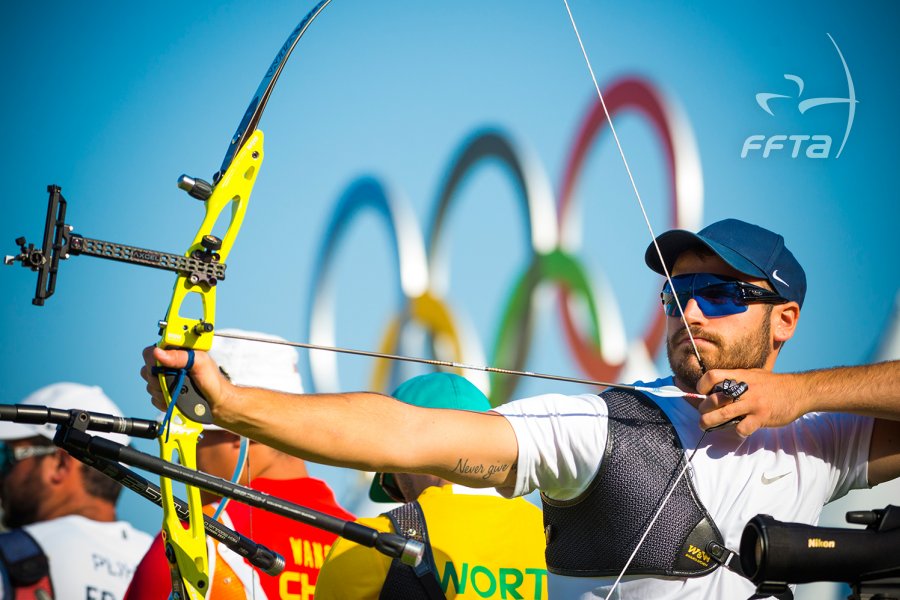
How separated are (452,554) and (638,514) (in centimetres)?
43

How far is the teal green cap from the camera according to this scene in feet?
7.77

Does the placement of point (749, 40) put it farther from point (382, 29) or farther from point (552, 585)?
point (552, 585)

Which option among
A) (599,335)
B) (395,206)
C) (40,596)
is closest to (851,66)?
(599,335)

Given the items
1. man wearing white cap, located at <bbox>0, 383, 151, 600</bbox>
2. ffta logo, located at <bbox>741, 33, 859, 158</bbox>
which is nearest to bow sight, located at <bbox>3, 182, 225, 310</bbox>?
man wearing white cap, located at <bbox>0, 383, 151, 600</bbox>

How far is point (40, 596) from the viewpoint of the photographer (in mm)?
3271

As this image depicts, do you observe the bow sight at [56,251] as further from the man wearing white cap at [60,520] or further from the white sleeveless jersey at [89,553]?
the white sleeveless jersey at [89,553]

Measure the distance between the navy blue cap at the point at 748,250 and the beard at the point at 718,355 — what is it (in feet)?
0.32

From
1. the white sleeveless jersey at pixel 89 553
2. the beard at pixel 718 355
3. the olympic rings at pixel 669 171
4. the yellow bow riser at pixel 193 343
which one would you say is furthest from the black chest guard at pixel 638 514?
the white sleeveless jersey at pixel 89 553

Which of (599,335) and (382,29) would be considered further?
(382,29)

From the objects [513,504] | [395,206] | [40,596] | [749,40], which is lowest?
[40,596]

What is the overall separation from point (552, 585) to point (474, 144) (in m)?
2.49

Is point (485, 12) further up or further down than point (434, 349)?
further up

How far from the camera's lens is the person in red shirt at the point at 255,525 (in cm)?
250

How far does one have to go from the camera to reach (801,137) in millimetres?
3453
